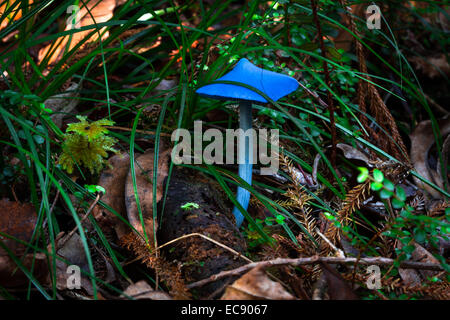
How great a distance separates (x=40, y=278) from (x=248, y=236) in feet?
2.54

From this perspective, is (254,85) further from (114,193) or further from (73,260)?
(73,260)

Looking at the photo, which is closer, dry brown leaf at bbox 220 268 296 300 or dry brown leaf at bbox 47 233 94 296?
dry brown leaf at bbox 220 268 296 300

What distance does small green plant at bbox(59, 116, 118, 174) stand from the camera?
1606mm

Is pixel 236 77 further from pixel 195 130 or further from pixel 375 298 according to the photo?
pixel 375 298

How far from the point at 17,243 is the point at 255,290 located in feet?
2.61

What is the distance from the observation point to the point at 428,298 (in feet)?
4.05

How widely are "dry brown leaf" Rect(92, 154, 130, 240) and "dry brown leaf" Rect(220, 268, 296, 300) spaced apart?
0.64 metres

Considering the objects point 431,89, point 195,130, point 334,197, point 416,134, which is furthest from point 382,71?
point 195,130

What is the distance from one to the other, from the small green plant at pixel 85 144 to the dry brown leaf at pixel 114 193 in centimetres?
8

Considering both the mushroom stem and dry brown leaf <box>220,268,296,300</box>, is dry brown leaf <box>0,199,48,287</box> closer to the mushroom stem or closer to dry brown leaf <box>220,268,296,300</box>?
dry brown leaf <box>220,268,296,300</box>

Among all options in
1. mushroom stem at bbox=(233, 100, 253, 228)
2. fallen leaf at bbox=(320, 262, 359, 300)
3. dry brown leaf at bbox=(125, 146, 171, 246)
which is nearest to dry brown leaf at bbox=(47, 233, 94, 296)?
dry brown leaf at bbox=(125, 146, 171, 246)

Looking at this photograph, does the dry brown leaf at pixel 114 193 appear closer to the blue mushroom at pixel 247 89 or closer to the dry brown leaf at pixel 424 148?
the blue mushroom at pixel 247 89

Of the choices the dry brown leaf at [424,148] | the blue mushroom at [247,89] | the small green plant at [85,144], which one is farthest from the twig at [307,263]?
the dry brown leaf at [424,148]

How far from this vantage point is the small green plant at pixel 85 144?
161 cm
